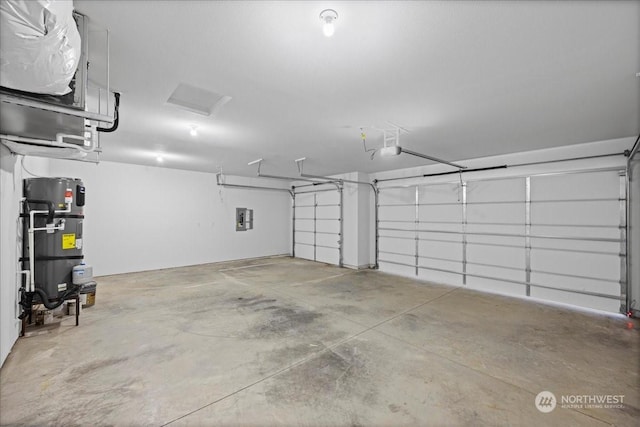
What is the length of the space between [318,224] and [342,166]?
2.64 m

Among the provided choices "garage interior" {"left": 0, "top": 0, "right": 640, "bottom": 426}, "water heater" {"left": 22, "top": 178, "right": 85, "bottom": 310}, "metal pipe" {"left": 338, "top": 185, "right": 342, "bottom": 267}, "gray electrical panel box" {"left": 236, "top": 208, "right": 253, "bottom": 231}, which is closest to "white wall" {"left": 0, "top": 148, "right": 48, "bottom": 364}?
"garage interior" {"left": 0, "top": 0, "right": 640, "bottom": 426}

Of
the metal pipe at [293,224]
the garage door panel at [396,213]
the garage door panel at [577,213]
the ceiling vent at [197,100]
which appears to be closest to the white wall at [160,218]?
the metal pipe at [293,224]

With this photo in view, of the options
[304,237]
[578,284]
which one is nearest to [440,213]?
[578,284]

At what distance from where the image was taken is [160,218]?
714 cm

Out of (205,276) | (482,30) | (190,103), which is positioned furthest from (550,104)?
(205,276)

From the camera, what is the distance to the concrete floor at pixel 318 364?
2.02 m

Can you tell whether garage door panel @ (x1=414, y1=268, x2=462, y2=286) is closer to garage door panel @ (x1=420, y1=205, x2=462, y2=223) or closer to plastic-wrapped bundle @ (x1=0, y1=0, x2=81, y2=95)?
garage door panel @ (x1=420, y1=205, x2=462, y2=223)

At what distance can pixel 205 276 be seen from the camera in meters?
6.43

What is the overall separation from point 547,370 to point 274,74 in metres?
3.69

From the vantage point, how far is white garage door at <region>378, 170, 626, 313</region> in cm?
431

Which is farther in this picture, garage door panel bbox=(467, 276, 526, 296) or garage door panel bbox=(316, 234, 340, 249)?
garage door panel bbox=(316, 234, 340, 249)

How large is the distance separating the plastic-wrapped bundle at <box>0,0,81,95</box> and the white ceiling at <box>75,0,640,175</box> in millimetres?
508

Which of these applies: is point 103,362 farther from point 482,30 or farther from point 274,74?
point 482,30

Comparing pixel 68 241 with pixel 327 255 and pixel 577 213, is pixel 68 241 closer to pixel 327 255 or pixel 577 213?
pixel 327 255
